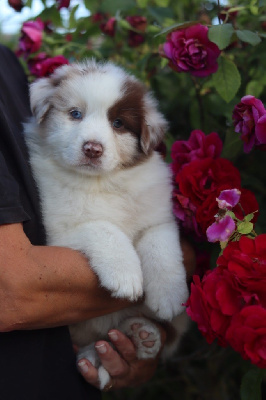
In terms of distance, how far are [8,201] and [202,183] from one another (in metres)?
0.70

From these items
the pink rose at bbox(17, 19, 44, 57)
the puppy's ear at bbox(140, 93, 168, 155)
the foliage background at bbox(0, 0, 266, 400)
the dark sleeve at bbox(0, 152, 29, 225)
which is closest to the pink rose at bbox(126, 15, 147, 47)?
the foliage background at bbox(0, 0, 266, 400)

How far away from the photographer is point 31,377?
1.54 metres

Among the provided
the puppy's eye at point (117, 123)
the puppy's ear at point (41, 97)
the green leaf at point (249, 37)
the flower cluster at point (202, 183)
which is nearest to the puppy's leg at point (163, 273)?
the flower cluster at point (202, 183)

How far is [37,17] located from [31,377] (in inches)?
70.9

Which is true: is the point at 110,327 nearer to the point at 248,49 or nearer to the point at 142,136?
the point at 142,136

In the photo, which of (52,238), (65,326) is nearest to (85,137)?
(52,238)

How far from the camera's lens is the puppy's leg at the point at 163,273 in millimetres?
1600

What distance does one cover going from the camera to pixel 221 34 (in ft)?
5.30

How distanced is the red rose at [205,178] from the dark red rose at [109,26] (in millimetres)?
999

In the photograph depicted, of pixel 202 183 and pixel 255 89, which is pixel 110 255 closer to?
pixel 202 183

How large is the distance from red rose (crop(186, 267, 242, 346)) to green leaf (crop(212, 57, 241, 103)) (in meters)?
0.76

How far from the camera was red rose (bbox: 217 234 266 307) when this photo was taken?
3.99ft

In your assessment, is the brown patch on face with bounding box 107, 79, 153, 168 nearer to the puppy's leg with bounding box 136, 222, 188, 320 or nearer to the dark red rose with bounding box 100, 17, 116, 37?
the puppy's leg with bounding box 136, 222, 188, 320

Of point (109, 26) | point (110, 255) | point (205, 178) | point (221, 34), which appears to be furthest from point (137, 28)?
point (110, 255)
